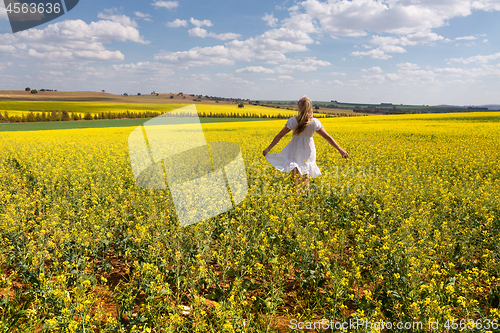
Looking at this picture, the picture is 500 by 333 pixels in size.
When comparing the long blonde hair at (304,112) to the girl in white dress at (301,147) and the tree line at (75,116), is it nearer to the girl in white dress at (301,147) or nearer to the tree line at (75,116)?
the girl in white dress at (301,147)

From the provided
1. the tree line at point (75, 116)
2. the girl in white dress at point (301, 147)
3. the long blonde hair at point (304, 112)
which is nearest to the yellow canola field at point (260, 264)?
the girl in white dress at point (301, 147)

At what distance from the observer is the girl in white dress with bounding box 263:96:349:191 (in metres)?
5.77

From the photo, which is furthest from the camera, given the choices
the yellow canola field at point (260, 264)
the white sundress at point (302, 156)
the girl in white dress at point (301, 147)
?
the white sundress at point (302, 156)

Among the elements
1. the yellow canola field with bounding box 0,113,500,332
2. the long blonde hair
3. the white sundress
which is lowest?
the yellow canola field with bounding box 0,113,500,332

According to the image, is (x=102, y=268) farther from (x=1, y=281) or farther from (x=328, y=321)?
(x=328, y=321)

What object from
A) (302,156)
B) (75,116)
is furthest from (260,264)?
(75,116)

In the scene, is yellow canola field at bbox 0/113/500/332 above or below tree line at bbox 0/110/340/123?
below

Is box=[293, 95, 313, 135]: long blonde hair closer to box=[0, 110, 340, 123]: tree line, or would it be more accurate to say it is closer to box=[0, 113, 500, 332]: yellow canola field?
box=[0, 113, 500, 332]: yellow canola field

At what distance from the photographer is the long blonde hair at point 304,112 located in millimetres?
5527

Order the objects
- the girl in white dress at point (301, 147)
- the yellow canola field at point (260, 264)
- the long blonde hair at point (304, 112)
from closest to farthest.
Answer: the yellow canola field at point (260, 264), the long blonde hair at point (304, 112), the girl in white dress at point (301, 147)

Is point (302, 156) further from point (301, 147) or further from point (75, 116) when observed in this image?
point (75, 116)

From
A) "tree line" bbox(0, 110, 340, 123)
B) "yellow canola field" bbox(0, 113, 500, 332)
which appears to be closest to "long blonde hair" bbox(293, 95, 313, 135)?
"yellow canola field" bbox(0, 113, 500, 332)

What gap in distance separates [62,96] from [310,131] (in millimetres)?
113091

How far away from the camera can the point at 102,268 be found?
3959 millimetres
